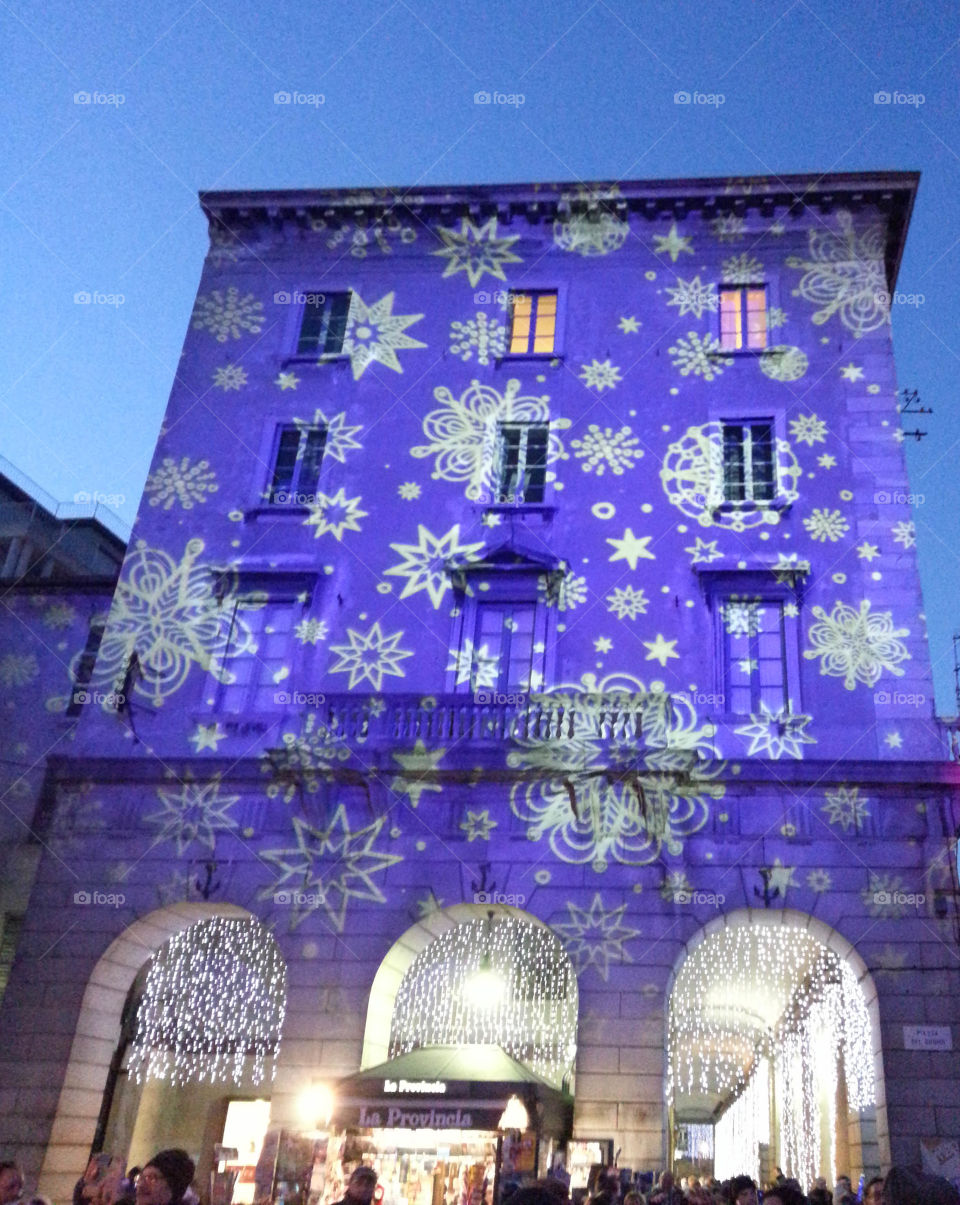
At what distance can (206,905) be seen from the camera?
17812 mm

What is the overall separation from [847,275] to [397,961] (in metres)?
15.2

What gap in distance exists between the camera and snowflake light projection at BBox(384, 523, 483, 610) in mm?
19797

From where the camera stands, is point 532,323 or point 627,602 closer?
point 627,602

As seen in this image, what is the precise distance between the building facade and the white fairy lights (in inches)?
5.5

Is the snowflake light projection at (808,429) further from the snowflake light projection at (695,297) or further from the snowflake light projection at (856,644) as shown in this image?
the snowflake light projection at (856,644)

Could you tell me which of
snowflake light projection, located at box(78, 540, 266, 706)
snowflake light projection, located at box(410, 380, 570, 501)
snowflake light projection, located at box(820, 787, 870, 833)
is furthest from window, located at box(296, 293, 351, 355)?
snowflake light projection, located at box(820, 787, 870, 833)

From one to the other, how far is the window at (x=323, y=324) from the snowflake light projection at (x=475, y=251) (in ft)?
7.32

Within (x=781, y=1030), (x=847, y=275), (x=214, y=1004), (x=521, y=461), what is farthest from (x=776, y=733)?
(x=214, y=1004)

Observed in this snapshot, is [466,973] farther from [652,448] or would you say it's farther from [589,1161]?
[652,448]

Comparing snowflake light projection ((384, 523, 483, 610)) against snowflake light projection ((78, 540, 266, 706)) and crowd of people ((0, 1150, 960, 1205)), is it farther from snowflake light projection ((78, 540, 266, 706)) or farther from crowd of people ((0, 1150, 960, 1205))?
crowd of people ((0, 1150, 960, 1205))

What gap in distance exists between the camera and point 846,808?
55.6 feet

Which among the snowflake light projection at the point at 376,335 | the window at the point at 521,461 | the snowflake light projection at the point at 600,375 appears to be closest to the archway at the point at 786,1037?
the window at the point at 521,461

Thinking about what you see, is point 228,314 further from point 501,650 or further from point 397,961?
point 397,961

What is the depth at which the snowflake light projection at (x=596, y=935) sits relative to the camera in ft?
53.7
